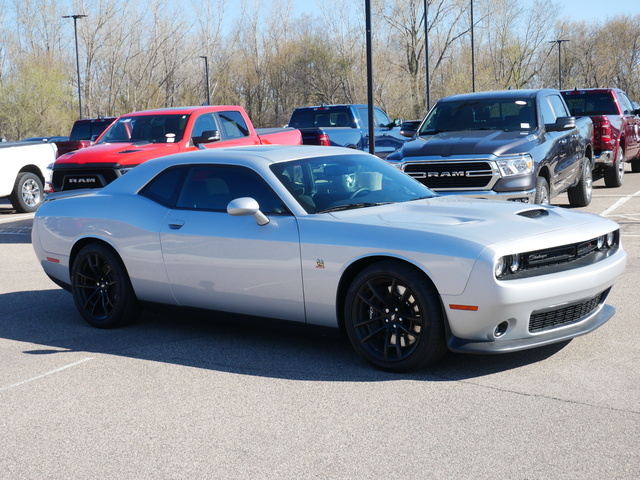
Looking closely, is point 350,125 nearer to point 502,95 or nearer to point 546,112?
point 502,95

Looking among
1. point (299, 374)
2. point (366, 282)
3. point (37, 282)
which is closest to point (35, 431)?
point (299, 374)

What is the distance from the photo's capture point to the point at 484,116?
1234 centimetres

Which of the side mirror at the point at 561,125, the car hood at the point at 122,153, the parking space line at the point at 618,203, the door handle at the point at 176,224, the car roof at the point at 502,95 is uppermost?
the car roof at the point at 502,95

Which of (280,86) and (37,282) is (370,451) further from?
(280,86)

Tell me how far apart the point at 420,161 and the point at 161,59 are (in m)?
67.0

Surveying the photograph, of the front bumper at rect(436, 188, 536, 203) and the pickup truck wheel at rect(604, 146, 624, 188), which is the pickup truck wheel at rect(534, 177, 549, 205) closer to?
the front bumper at rect(436, 188, 536, 203)

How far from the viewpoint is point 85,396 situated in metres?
5.32

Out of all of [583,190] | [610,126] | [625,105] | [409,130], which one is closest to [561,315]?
[409,130]

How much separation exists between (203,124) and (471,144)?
5003 millimetres

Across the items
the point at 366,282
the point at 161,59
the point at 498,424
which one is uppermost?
the point at 161,59

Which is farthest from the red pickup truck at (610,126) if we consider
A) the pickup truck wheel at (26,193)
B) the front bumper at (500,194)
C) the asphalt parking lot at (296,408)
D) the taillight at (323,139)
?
the pickup truck wheel at (26,193)

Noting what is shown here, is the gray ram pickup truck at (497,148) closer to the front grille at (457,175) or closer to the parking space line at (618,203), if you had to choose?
the front grille at (457,175)

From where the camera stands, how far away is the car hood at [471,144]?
435 inches

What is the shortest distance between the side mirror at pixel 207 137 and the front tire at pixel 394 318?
862 centimetres
